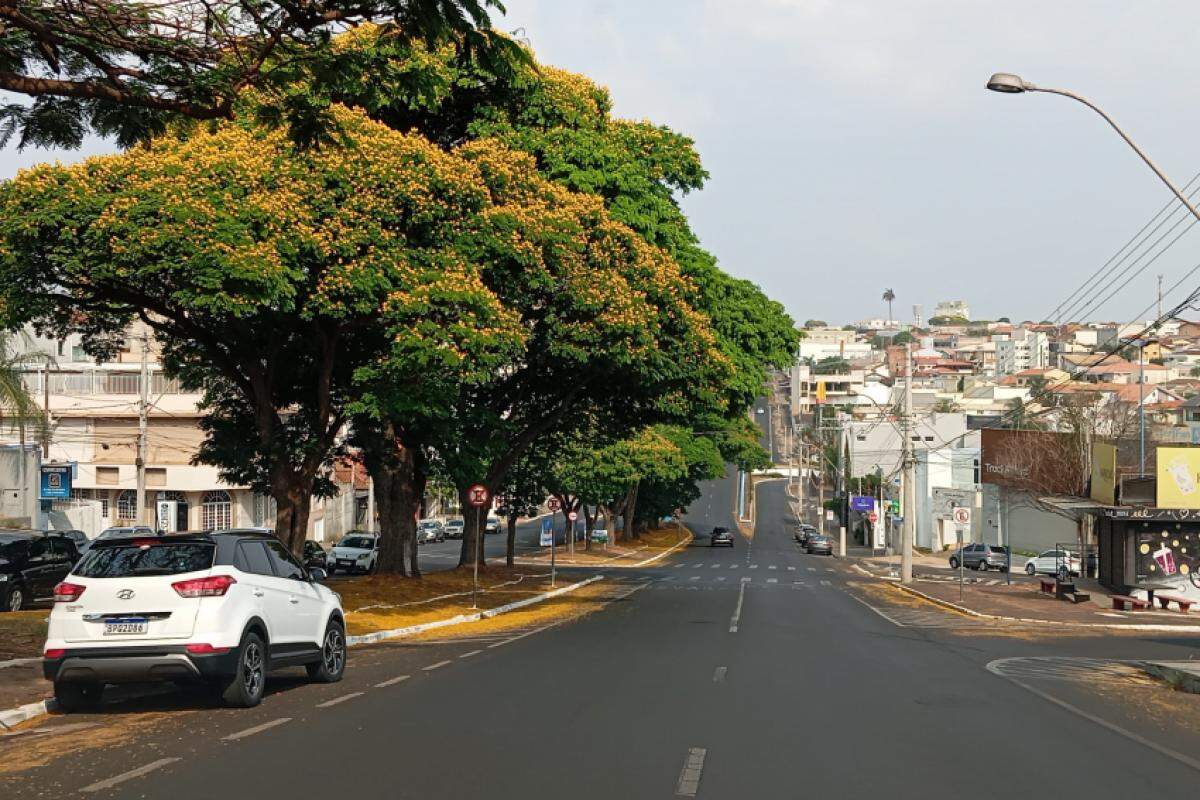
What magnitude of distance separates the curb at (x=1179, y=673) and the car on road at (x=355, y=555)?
34.3 metres

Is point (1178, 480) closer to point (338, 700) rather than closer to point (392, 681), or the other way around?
point (392, 681)

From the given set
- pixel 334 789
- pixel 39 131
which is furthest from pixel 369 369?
pixel 334 789

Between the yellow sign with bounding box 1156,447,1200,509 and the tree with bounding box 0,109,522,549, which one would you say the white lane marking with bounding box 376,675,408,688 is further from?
the yellow sign with bounding box 1156,447,1200,509

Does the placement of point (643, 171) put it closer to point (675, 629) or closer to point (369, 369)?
point (369, 369)

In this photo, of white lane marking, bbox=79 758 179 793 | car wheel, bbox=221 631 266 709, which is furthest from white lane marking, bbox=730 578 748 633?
white lane marking, bbox=79 758 179 793

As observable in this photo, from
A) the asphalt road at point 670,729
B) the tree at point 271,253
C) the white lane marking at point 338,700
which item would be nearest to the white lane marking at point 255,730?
the asphalt road at point 670,729

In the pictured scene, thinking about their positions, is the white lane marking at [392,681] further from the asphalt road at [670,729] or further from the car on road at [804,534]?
the car on road at [804,534]

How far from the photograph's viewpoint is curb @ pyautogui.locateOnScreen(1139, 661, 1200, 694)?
17.4 meters

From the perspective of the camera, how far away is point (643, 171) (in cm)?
3269

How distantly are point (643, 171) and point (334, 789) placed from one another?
25.6 meters

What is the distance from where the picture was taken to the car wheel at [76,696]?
498 inches

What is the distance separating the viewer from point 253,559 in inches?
547

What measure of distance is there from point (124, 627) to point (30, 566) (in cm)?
1559

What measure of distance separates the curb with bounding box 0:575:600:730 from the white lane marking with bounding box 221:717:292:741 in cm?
246
